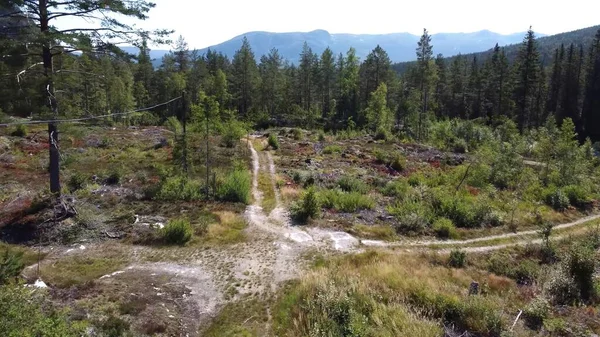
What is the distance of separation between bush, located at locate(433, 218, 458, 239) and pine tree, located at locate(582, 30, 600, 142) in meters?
66.1

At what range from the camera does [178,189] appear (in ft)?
76.1

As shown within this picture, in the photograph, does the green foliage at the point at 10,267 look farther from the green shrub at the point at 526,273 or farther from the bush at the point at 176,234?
the green shrub at the point at 526,273

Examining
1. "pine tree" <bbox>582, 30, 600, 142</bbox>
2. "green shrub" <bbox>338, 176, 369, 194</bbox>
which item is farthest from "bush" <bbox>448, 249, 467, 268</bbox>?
"pine tree" <bbox>582, 30, 600, 142</bbox>

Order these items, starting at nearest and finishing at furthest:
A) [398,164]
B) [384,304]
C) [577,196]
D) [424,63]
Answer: [384,304] → [577,196] → [398,164] → [424,63]

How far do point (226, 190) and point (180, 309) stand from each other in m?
12.1

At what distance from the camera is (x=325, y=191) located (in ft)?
83.1

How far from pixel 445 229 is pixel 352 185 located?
27.1 ft

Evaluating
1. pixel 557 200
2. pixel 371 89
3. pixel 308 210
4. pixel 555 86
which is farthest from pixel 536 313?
pixel 555 86

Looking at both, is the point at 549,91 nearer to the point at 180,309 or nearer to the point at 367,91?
the point at 367,91

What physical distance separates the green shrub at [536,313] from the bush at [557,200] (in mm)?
16639

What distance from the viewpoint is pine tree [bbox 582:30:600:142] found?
7006 cm

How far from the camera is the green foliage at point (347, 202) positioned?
2300 centimetres

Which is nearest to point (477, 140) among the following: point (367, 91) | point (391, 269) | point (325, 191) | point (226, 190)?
point (367, 91)

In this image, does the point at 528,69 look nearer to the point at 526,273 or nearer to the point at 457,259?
the point at 526,273
